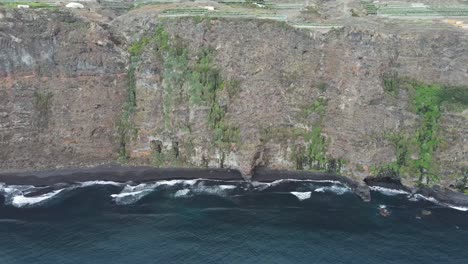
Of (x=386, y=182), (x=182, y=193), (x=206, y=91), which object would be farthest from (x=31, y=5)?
(x=386, y=182)

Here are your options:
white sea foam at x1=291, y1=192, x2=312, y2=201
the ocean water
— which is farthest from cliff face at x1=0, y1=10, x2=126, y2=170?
white sea foam at x1=291, y1=192, x2=312, y2=201

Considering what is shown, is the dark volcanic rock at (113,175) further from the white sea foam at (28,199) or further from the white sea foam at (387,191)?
the white sea foam at (387,191)

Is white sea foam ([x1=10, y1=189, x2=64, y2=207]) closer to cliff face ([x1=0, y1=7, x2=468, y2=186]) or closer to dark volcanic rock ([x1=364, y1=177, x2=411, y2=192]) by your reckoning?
cliff face ([x1=0, y1=7, x2=468, y2=186])

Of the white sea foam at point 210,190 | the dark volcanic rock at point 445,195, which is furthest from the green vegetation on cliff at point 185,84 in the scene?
the dark volcanic rock at point 445,195

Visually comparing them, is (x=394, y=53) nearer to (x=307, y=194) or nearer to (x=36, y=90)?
(x=307, y=194)

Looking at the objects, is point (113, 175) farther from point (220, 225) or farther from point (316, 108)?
point (316, 108)

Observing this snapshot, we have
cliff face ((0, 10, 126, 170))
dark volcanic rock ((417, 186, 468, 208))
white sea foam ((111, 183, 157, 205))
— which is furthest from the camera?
cliff face ((0, 10, 126, 170))

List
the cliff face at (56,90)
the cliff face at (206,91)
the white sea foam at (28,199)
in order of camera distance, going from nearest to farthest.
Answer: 1. the white sea foam at (28,199)
2. the cliff face at (206,91)
3. the cliff face at (56,90)
